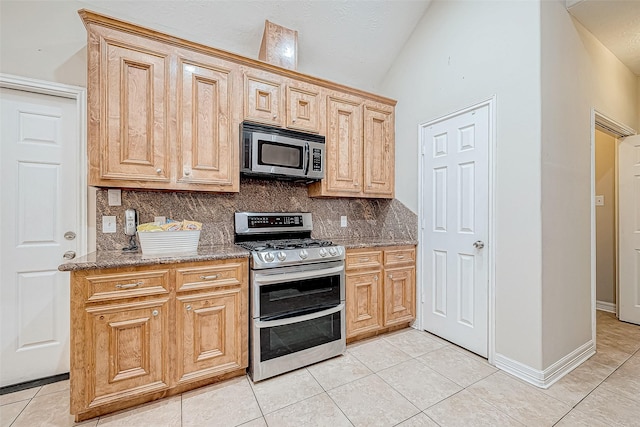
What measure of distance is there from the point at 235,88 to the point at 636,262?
445 cm

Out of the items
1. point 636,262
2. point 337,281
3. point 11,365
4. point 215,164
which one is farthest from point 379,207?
point 11,365

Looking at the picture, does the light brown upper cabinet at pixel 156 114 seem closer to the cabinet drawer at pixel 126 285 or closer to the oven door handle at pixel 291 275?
the cabinet drawer at pixel 126 285

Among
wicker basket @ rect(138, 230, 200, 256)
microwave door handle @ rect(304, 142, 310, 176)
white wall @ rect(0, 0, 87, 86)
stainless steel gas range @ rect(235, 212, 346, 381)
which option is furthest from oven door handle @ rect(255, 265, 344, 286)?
white wall @ rect(0, 0, 87, 86)

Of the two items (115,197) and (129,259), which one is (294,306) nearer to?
(129,259)

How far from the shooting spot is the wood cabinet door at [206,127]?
214 cm

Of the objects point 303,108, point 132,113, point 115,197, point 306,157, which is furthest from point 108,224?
point 303,108

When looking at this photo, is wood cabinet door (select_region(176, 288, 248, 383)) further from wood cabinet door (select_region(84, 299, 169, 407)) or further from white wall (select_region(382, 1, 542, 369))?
white wall (select_region(382, 1, 542, 369))

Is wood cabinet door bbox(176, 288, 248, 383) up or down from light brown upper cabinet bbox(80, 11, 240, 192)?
down

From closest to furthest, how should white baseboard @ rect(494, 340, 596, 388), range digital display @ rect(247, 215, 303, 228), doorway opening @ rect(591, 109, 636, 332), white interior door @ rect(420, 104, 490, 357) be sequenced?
white baseboard @ rect(494, 340, 596, 388) → white interior door @ rect(420, 104, 490, 357) → range digital display @ rect(247, 215, 303, 228) → doorway opening @ rect(591, 109, 636, 332)

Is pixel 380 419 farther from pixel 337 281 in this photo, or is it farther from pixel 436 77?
pixel 436 77

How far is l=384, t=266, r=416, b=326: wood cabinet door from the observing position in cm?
276

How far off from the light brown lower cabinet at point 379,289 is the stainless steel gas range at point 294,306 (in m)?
0.18

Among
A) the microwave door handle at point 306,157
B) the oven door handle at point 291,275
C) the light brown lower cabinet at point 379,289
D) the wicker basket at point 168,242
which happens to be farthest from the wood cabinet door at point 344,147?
the wicker basket at point 168,242

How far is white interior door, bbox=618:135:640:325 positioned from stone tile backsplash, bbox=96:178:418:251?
237 cm
